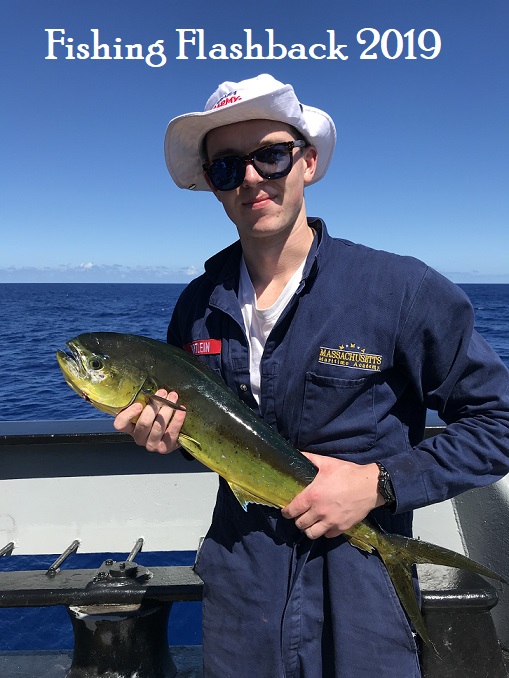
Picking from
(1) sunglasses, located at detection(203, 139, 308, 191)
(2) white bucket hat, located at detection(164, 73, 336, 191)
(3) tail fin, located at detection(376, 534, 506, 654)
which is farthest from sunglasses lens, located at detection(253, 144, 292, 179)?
(3) tail fin, located at detection(376, 534, 506, 654)

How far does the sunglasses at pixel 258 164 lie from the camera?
7.61ft

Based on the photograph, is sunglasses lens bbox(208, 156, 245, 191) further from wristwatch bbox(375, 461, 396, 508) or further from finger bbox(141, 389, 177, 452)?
wristwatch bbox(375, 461, 396, 508)

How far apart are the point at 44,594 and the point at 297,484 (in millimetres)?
1800

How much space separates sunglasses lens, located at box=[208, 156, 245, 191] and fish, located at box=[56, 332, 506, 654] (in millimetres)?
754

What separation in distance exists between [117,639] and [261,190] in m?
2.75

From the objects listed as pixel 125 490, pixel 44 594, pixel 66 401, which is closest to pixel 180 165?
pixel 44 594

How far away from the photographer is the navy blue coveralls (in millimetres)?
2100

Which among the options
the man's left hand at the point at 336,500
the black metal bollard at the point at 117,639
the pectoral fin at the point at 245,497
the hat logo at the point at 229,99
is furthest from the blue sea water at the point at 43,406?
the hat logo at the point at 229,99

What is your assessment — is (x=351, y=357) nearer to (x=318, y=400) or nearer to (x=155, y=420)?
(x=318, y=400)

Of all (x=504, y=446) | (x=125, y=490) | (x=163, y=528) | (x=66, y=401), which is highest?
(x=504, y=446)

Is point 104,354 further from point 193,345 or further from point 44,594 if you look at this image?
point 44,594

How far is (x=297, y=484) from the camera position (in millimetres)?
2197

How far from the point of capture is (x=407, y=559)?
7.18 ft

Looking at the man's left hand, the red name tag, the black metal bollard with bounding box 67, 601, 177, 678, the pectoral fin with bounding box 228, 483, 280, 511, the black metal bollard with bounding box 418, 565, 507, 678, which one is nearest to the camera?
the man's left hand
